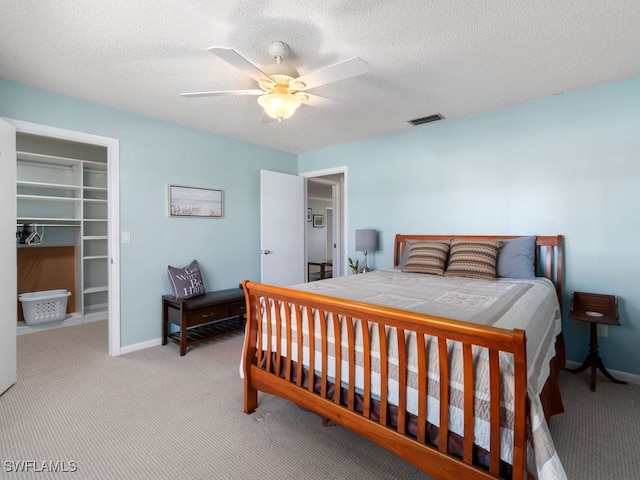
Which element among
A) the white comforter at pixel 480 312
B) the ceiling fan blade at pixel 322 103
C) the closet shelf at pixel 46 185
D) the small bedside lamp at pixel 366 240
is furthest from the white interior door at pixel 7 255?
the small bedside lamp at pixel 366 240

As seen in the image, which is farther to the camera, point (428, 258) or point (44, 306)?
point (44, 306)

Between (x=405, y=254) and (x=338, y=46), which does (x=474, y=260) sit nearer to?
(x=405, y=254)

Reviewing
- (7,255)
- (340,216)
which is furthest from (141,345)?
(340,216)

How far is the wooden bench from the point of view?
3.08 metres

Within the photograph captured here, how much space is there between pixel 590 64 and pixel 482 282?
5.66ft

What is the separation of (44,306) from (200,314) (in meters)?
2.25

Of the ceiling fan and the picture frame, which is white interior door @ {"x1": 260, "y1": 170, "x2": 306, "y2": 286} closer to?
the picture frame

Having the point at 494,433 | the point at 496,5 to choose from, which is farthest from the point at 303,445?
the point at 496,5

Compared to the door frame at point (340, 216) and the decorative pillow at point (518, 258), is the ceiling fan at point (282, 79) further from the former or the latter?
the door frame at point (340, 216)

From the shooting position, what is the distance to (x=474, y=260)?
2791 millimetres

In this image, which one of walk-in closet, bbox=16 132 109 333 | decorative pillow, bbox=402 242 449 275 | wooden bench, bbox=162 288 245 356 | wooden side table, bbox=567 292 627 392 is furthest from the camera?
walk-in closet, bbox=16 132 109 333

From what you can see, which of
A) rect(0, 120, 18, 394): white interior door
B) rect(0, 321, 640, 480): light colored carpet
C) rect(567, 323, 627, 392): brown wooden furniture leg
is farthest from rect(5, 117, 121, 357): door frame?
rect(567, 323, 627, 392): brown wooden furniture leg

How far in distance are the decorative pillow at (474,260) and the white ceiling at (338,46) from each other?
4.35ft

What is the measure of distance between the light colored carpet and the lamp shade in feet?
6.39
